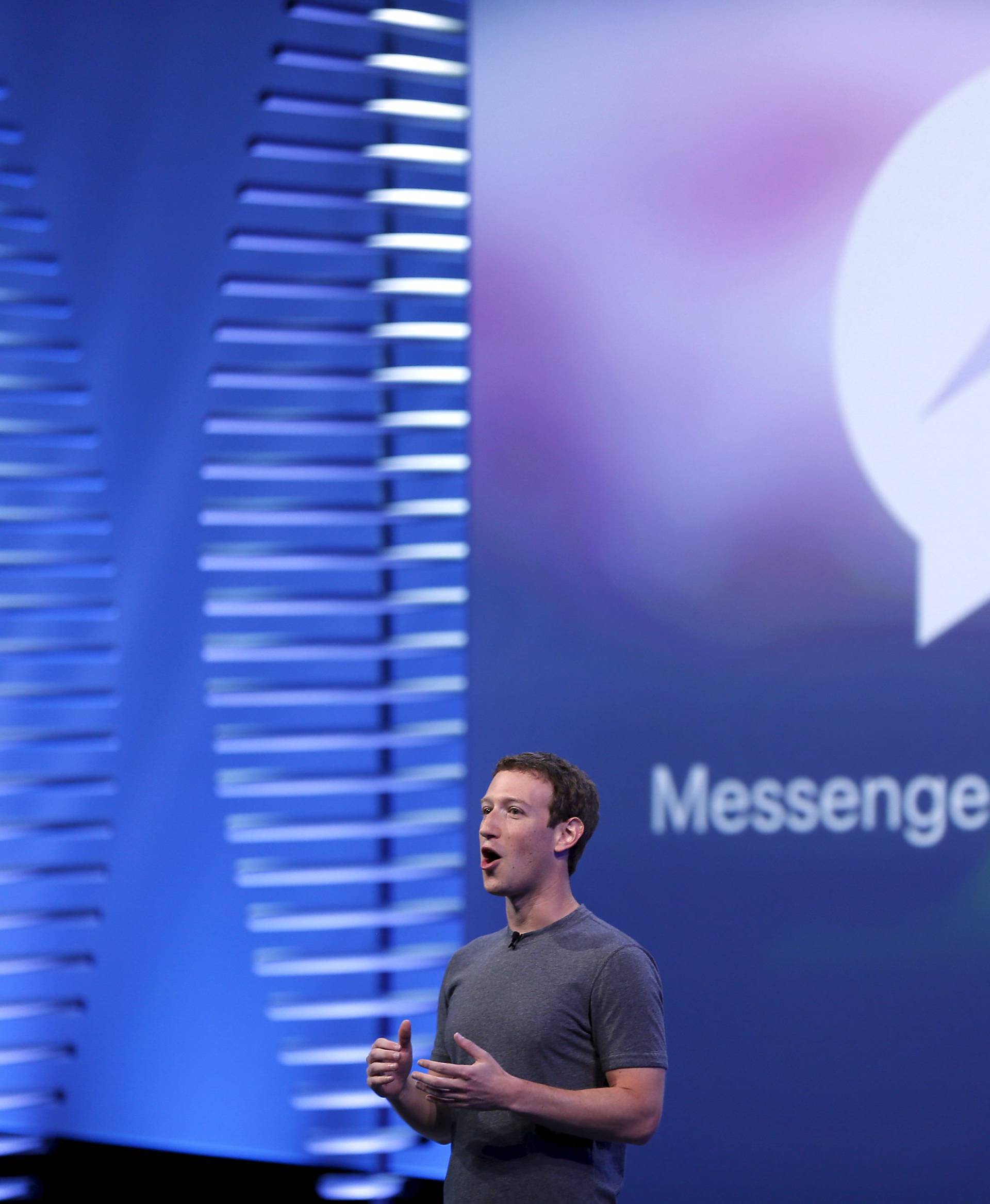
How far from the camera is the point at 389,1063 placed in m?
2.10

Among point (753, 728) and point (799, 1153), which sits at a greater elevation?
point (753, 728)

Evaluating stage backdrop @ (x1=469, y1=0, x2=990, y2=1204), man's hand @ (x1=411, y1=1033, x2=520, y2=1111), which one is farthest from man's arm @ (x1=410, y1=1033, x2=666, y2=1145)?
stage backdrop @ (x1=469, y1=0, x2=990, y2=1204)

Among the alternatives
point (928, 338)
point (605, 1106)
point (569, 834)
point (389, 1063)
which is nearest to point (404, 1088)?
point (389, 1063)

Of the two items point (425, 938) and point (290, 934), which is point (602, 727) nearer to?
point (425, 938)

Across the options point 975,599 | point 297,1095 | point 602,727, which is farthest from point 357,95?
point 297,1095

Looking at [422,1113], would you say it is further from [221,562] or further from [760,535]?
[760,535]

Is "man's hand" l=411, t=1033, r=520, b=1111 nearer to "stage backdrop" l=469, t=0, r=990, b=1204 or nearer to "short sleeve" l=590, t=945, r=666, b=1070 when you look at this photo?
"short sleeve" l=590, t=945, r=666, b=1070

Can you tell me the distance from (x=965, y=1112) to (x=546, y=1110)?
2427 millimetres

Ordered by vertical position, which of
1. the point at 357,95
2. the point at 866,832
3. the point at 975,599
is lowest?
the point at 866,832

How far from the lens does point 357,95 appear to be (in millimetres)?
3750

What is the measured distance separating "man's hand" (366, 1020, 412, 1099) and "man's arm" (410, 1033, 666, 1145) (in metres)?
0.04

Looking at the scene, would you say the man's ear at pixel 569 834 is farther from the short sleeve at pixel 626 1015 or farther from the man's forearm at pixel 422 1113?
the man's forearm at pixel 422 1113

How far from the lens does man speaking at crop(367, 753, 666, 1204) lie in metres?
2.03

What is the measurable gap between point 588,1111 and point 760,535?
212cm
